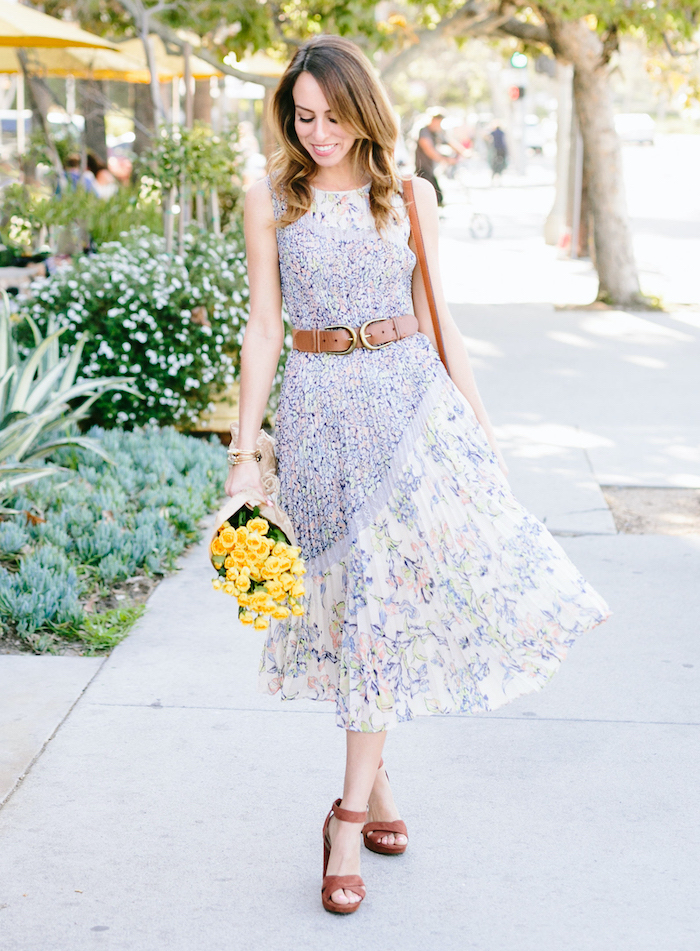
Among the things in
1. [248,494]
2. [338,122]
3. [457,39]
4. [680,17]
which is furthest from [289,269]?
[457,39]

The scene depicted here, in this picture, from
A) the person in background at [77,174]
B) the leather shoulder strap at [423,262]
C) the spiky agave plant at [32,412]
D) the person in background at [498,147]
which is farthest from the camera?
the person in background at [498,147]

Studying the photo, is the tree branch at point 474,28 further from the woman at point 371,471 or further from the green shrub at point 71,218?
the woman at point 371,471

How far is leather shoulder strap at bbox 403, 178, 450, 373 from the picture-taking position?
272 centimetres

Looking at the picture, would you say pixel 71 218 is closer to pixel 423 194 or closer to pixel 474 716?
pixel 474 716

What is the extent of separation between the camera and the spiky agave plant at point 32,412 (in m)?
5.01

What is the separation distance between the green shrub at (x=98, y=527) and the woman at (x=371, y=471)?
1.68m

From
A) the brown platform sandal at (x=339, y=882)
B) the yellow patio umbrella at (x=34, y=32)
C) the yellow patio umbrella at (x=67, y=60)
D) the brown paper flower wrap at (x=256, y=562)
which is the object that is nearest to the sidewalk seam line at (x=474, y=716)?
the brown platform sandal at (x=339, y=882)

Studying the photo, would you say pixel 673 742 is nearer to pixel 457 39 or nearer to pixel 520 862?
pixel 520 862

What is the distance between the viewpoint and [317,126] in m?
2.57

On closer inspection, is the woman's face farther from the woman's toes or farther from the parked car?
the parked car

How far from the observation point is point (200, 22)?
32.3ft

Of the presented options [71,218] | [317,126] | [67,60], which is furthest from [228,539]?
[67,60]

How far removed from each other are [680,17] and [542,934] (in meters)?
9.57

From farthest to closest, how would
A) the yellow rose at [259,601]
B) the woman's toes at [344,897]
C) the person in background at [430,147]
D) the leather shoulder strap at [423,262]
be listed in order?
1. the person in background at [430,147]
2. the leather shoulder strap at [423,262]
3. the woman's toes at [344,897]
4. the yellow rose at [259,601]
